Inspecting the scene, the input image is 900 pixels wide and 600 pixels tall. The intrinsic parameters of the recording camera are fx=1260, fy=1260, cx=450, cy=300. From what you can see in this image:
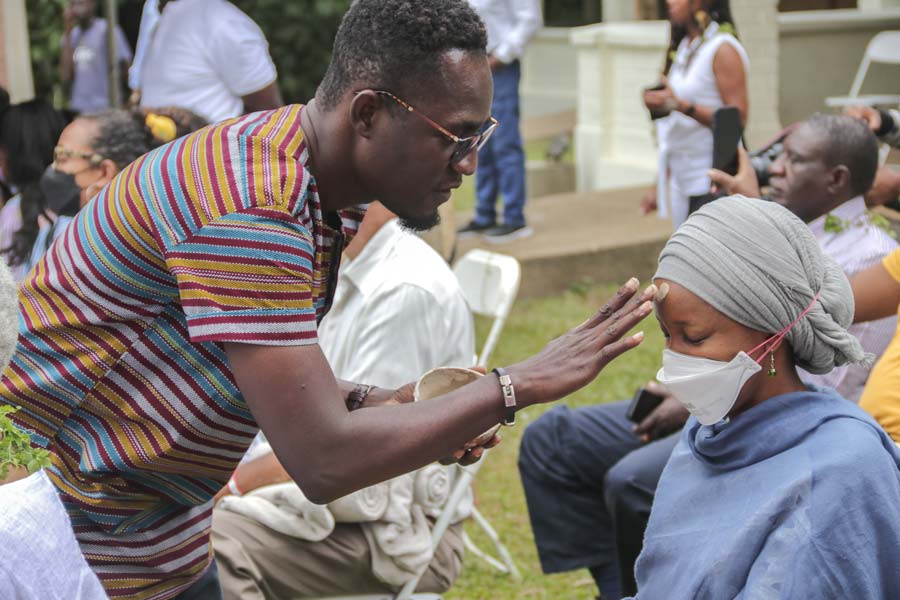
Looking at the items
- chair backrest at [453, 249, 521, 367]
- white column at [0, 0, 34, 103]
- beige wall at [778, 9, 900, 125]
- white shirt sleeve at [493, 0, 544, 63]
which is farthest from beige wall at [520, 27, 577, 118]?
chair backrest at [453, 249, 521, 367]

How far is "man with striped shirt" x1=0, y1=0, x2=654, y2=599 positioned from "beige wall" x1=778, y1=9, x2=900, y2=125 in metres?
8.68

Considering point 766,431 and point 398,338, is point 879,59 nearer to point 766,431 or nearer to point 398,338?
point 398,338

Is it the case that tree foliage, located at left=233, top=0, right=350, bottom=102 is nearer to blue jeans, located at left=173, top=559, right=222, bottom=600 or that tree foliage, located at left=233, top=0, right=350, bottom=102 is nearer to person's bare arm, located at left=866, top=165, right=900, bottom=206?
person's bare arm, located at left=866, top=165, right=900, bottom=206

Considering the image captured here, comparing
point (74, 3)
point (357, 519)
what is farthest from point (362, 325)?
point (74, 3)

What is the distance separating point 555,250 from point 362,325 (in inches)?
200

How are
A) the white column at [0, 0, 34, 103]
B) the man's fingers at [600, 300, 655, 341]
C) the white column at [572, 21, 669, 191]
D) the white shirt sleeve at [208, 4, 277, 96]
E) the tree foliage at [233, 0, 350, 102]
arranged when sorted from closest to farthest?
the man's fingers at [600, 300, 655, 341], the white shirt sleeve at [208, 4, 277, 96], the white column at [0, 0, 34, 103], the white column at [572, 21, 669, 191], the tree foliage at [233, 0, 350, 102]

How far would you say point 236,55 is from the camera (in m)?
6.21

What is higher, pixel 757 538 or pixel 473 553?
pixel 757 538

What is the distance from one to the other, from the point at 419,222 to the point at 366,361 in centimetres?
132

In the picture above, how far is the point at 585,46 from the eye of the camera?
462 inches

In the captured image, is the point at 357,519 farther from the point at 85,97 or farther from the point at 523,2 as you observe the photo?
the point at 85,97

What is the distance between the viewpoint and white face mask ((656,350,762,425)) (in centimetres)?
260

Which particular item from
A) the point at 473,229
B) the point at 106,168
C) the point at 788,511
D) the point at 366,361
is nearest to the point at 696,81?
the point at 473,229

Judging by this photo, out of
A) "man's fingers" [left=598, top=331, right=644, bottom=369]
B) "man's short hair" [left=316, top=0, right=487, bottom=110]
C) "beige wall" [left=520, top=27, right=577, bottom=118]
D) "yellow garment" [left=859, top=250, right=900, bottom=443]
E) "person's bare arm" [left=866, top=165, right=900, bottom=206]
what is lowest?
"beige wall" [left=520, top=27, right=577, bottom=118]
